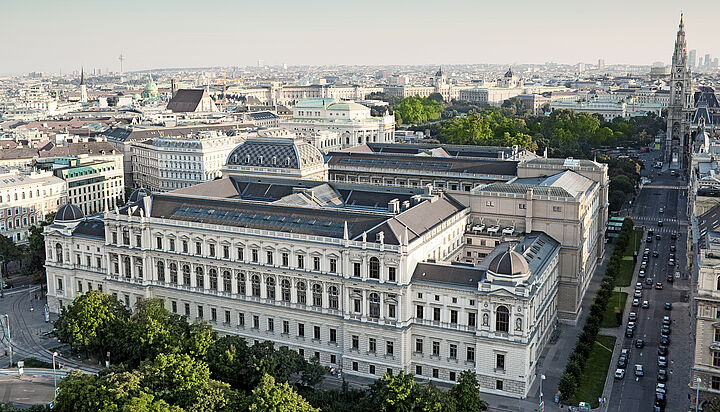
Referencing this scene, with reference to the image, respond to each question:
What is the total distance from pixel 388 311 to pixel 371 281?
447cm

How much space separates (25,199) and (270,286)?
8198cm

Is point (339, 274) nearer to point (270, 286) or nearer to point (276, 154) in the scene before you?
point (270, 286)

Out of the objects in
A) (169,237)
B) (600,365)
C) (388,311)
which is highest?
(169,237)

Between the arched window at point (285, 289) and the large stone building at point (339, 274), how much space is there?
0.93 feet

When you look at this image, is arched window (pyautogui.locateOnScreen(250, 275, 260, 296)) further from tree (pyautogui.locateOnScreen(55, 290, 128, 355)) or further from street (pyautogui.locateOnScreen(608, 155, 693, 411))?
street (pyautogui.locateOnScreen(608, 155, 693, 411))

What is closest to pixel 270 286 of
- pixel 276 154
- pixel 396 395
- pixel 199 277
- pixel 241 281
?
pixel 241 281

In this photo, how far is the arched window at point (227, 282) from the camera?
103m

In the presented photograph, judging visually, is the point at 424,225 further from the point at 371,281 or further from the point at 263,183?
the point at 263,183

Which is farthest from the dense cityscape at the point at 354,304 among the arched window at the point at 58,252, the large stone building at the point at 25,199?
the large stone building at the point at 25,199

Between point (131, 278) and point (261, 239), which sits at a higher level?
point (261, 239)

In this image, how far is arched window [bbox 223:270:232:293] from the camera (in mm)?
103188

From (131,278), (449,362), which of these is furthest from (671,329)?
(131,278)

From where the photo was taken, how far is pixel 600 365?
96.1 metres

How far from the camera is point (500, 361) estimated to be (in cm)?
8875
